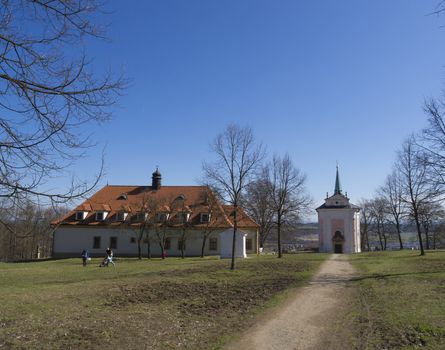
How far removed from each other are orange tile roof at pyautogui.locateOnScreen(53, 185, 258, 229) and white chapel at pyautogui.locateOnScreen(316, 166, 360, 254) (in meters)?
20.7

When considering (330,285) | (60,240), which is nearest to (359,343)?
(330,285)

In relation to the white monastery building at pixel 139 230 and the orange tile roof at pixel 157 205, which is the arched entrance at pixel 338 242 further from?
the orange tile roof at pixel 157 205

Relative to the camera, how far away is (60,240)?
49031mm

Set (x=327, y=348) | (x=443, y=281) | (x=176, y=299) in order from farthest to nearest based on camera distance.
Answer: (x=443, y=281)
(x=176, y=299)
(x=327, y=348)

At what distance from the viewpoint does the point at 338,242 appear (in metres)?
65.2

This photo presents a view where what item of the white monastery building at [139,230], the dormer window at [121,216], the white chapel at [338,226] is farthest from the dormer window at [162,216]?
the white chapel at [338,226]

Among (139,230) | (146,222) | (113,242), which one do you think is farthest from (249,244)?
(113,242)

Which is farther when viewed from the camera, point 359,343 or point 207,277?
point 207,277

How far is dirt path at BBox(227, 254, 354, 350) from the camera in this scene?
8680 millimetres

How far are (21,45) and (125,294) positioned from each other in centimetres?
1125

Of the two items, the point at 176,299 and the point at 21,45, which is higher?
the point at 21,45

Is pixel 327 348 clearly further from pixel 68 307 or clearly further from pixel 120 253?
pixel 120 253

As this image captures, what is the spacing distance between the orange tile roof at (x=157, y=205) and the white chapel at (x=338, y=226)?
20693 millimetres

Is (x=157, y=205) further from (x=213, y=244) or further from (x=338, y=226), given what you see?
(x=338, y=226)
